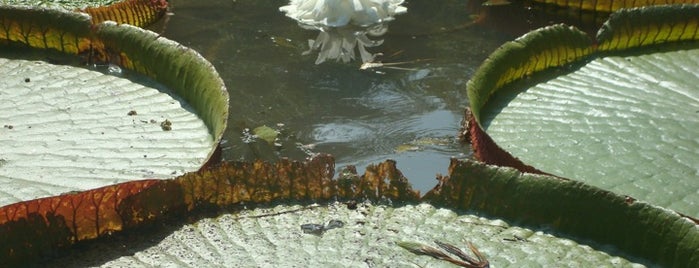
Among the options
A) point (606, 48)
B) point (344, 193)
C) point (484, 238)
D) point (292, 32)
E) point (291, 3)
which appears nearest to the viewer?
point (484, 238)

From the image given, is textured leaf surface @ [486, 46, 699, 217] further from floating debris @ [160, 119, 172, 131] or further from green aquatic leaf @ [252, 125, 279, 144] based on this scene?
floating debris @ [160, 119, 172, 131]

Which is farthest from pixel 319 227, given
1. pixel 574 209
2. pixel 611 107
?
pixel 611 107

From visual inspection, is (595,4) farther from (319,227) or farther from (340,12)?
(319,227)

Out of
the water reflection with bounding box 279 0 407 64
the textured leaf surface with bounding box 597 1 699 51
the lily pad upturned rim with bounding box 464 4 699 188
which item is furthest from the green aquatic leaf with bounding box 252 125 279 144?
the textured leaf surface with bounding box 597 1 699 51

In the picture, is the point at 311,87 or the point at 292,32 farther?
the point at 292,32

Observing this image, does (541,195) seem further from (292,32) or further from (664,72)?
(292,32)

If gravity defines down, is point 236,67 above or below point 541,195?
below

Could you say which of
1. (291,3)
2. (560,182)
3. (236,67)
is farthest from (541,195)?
(291,3)
